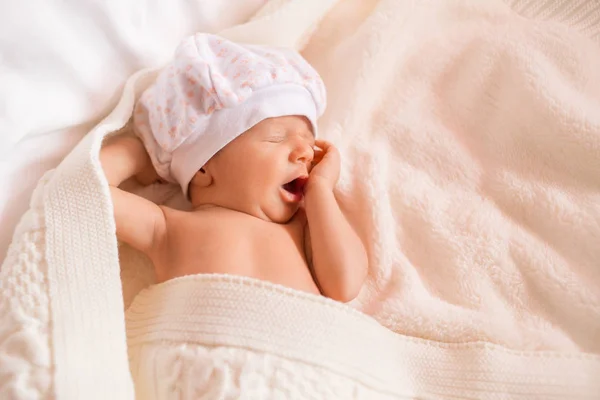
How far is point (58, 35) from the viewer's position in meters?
0.96

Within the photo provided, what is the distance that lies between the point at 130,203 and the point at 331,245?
0.34 metres

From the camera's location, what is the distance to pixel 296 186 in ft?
3.61

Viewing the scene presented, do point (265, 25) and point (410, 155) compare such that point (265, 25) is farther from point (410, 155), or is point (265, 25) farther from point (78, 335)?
point (78, 335)

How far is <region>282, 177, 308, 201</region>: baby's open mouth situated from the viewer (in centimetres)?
109

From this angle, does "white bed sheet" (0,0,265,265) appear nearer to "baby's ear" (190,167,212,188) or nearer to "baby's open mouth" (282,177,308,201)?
"baby's ear" (190,167,212,188)

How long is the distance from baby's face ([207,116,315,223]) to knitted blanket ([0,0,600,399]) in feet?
0.48

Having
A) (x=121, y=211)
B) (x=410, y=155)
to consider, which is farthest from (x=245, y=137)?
(x=410, y=155)

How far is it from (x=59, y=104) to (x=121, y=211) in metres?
0.21

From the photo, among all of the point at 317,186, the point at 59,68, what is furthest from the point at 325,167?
the point at 59,68

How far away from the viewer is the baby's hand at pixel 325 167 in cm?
106

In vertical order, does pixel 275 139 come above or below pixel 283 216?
above

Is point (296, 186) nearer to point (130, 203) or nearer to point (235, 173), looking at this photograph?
point (235, 173)

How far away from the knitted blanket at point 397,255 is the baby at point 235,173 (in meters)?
0.06

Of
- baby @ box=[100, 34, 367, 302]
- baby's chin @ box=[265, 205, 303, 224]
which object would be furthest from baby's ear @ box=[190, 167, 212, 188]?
baby's chin @ box=[265, 205, 303, 224]
